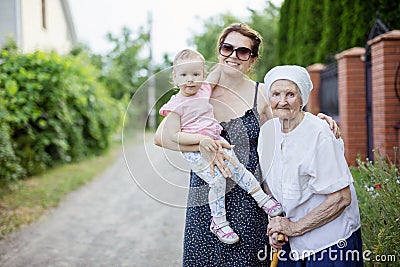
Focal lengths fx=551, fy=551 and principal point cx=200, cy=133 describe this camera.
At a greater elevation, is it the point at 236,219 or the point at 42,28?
the point at 42,28

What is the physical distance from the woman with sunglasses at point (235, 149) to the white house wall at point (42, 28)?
1206cm

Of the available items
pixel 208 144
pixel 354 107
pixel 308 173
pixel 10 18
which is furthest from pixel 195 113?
pixel 10 18

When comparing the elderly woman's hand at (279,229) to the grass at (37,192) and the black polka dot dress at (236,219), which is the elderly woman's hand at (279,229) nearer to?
the black polka dot dress at (236,219)

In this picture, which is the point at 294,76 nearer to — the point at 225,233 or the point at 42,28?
the point at 225,233

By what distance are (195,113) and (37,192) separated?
24.9 feet

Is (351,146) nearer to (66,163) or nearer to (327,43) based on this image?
(327,43)

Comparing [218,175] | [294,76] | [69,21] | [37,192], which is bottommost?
[37,192]

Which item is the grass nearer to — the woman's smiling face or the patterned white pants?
the patterned white pants

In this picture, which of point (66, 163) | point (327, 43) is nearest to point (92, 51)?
point (66, 163)

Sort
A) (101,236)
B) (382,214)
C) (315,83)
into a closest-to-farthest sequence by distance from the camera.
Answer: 1. (382,214)
2. (101,236)
3. (315,83)

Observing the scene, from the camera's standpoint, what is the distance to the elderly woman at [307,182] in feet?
8.11

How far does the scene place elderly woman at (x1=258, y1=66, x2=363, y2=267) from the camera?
2.47 m

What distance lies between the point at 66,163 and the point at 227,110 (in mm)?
11537

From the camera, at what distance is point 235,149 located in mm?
2795
